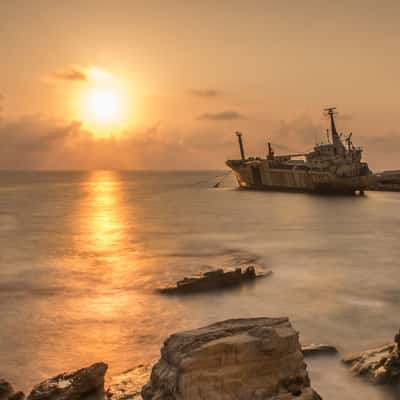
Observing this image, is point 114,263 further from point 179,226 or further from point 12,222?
point 12,222

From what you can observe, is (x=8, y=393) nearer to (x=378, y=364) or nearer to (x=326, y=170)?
(x=378, y=364)

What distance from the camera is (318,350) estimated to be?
461 inches

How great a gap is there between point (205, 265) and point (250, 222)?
75.3ft

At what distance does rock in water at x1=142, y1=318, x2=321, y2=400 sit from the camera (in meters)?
6.51

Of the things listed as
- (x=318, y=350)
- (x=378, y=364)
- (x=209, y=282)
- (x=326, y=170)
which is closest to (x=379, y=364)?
(x=378, y=364)

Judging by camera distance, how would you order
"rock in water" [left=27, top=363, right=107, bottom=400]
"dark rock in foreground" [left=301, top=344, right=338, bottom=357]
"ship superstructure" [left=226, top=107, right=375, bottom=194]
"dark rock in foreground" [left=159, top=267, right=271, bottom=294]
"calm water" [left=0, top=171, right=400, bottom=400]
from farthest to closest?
"ship superstructure" [left=226, top=107, right=375, bottom=194] < "dark rock in foreground" [left=159, top=267, right=271, bottom=294] < "calm water" [left=0, top=171, right=400, bottom=400] < "dark rock in foreground" [left=301, top=344, right=338, bottom=357] < "rock in water" [left=27, top=363, right=107, bottom=400]

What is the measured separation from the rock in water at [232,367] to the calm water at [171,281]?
10.7 ft

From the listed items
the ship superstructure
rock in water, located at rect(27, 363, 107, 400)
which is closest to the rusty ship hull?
the ship superstructure

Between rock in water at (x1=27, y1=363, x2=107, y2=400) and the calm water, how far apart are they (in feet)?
8.15

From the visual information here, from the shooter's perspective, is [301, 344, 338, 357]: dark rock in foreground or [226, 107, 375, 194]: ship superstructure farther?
[226, 107, 375, 194]: ship superstructure

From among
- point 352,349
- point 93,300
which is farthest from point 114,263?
point 352,349

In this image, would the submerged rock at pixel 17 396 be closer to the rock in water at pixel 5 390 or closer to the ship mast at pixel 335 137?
the rock in water at pixel 5 390

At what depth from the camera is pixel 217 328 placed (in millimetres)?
7293

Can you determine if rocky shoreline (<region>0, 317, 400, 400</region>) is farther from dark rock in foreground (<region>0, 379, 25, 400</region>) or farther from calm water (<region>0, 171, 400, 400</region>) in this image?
dark rock in foreground (<region>0, 379, 25, 400</region>)
